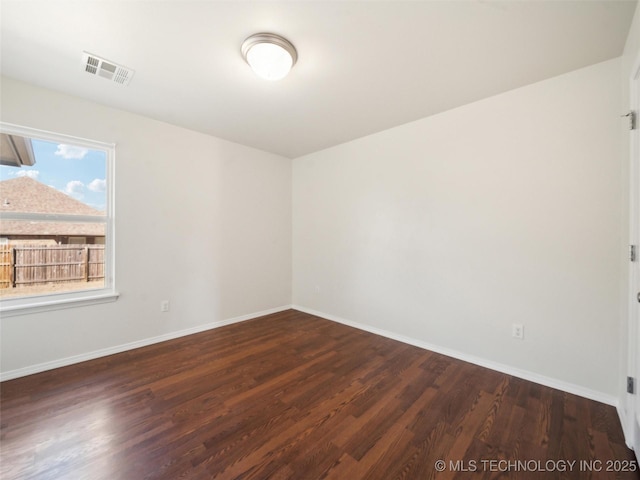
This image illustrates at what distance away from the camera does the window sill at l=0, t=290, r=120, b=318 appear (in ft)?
7.34

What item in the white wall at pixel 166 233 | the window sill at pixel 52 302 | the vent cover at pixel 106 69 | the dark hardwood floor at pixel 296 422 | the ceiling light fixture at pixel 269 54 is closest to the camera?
the dark hardwood floor at pixel 296 422

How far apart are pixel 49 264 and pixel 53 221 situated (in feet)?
1.37

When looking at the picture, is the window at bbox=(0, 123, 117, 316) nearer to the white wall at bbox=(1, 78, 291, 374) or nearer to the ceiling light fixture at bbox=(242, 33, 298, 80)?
the white wall at bbox=(1, 78, 291, 374)

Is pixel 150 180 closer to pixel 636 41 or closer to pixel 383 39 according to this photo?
pixel 383 39

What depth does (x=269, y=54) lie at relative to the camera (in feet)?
5.79

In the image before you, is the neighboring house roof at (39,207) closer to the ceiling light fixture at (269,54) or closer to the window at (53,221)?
the window at (53,221)

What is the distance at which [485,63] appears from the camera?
6.50 feet

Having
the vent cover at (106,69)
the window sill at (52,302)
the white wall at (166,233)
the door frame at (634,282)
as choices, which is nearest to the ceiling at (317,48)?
the vent cover at (106,69)

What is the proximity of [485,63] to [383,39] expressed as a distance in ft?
2.84

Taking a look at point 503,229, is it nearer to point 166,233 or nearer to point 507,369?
point 507,369

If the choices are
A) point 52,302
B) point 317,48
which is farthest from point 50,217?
point 317,48

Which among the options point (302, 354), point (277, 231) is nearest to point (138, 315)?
point (302, 354)

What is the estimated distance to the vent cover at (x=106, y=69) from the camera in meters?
1.96

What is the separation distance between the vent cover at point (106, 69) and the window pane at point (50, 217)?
2.90ft
